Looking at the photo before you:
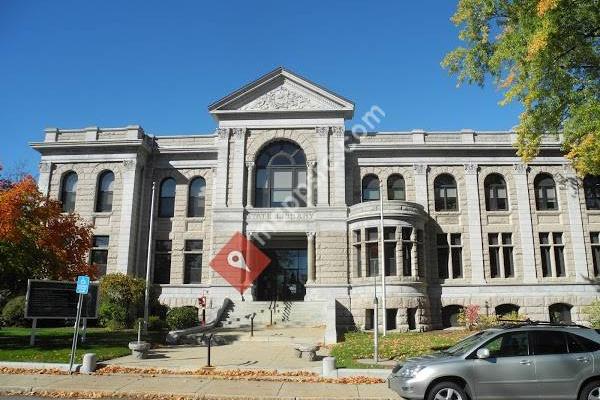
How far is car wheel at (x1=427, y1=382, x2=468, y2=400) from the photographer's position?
367 inches

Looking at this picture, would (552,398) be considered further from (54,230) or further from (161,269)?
(161,269)

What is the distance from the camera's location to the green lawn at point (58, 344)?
16.0 m

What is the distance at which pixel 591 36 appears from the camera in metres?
18.2

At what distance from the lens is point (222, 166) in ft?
104

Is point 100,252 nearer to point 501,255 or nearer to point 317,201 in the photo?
point 317,201

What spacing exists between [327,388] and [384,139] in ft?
75.1

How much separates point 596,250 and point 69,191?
34.2 metres

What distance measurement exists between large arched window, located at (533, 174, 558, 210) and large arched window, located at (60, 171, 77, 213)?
3014 cm

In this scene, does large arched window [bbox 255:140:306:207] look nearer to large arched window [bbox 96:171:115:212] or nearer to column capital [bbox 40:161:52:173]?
large arched window [bbox 96:171:115:212]

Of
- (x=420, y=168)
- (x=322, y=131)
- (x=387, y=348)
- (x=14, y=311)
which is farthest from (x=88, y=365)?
(x=420, y=168)

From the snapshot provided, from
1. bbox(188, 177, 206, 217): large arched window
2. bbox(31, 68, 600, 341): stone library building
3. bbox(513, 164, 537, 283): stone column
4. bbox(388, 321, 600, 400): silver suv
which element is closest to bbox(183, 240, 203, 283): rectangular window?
bbox(31, 68, 600, 341): stone library building

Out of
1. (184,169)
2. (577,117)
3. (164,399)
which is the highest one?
(184,169)

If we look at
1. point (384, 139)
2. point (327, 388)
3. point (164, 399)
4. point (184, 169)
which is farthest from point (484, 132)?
point (164, 399)

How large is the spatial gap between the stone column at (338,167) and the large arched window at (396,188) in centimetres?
324
